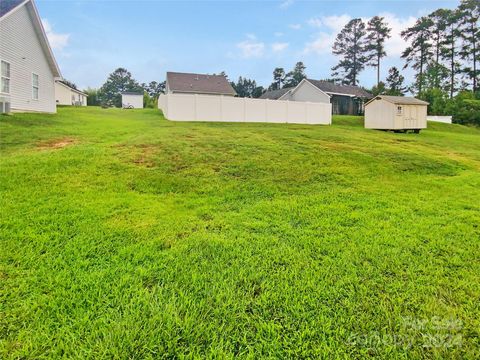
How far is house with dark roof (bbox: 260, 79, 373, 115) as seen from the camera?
105ft

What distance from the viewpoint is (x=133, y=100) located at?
42875mm

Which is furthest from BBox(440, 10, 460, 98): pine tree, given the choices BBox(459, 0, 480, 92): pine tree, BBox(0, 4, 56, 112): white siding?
BBox(0, 4, 56, 112): white siding

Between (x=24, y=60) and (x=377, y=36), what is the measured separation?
150 feet

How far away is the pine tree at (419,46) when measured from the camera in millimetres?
39281

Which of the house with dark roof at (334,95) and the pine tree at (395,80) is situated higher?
the pine tree at (395,80)

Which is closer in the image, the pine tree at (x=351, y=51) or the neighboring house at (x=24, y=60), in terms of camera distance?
the neighboring house at (x=24, y=60)

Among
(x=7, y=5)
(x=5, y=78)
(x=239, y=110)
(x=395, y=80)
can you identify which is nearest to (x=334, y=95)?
(x=395, y=80)

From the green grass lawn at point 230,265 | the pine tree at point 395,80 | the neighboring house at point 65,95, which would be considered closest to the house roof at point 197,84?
the neighboring house at point 65,95

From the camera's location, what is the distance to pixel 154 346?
5.85 feet

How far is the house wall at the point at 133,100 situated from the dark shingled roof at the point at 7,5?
30.6m

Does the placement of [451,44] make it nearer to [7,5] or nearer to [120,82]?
[7,5]

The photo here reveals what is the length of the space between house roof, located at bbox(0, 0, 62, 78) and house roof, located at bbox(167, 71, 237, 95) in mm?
14648

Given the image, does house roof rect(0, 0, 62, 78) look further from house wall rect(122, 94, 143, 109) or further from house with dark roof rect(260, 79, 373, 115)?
house wall rect(122, 94, 143, 109)

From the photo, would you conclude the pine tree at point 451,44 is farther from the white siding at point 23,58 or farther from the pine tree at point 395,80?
the white siding at point 23,58
